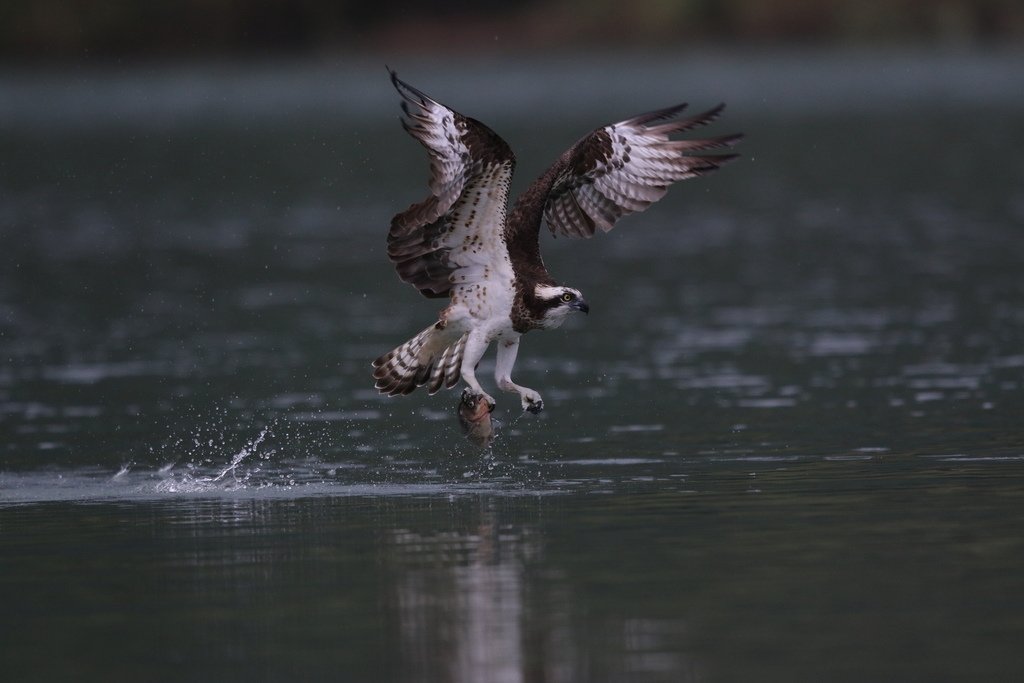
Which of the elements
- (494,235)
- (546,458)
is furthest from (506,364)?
(494,235)

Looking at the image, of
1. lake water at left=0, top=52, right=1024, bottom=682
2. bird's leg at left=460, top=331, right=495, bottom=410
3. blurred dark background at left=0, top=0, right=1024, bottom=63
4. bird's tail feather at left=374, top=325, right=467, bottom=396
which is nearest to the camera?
lake water at left=0, top=52, right=1024, bottom=682

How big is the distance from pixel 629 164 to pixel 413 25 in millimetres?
74565

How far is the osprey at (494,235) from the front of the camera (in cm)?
1344

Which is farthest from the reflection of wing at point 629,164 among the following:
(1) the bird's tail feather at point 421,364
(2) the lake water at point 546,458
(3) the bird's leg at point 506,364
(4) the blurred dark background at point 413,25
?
(4) the blurred dark background at point 413,25

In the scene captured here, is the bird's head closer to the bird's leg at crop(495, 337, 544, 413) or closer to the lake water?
the bird's leg at crop(495, 337, 544, 413)

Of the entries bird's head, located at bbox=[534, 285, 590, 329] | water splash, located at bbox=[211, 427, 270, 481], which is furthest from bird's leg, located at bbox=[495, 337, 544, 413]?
water splash, located at bbox=[211, 427, 270, 481]

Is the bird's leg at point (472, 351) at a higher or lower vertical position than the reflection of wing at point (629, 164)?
lower

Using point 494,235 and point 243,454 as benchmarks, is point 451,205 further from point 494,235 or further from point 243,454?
point 243,454

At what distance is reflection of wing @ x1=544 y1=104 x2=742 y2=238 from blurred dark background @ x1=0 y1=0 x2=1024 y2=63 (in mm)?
69186

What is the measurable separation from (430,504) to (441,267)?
2026 mm

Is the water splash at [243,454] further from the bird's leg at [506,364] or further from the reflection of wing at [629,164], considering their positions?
the reflection of wing at [629,164]

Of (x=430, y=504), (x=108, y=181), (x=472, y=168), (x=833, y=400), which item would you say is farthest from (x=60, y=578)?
(x=108, y=181)

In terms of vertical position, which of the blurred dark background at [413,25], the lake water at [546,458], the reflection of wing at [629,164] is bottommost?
the lake water at [546,458]

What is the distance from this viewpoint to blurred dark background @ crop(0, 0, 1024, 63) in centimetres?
8419
